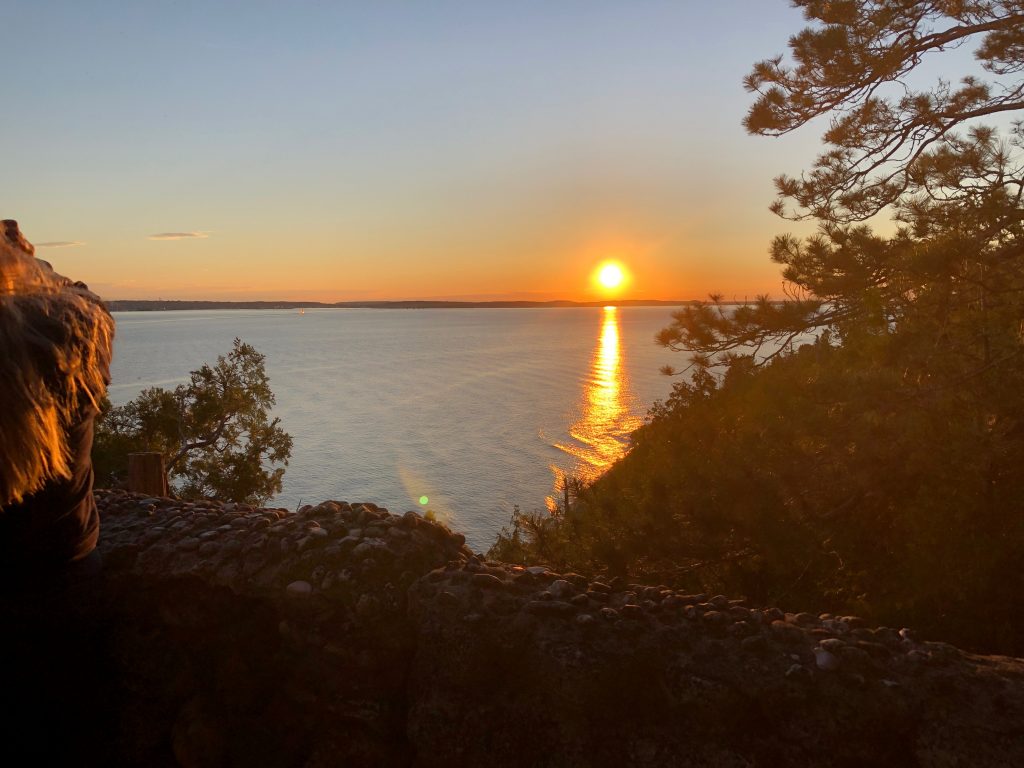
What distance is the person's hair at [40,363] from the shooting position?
1.47m

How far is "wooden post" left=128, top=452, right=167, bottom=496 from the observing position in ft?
16.3

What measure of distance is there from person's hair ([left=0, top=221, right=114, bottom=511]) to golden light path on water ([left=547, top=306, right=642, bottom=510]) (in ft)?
84.2

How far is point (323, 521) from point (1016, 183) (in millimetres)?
7652

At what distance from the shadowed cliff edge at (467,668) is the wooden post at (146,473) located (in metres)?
2.62

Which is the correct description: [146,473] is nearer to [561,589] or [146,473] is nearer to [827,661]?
[561,589]

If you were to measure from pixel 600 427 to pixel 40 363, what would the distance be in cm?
5317

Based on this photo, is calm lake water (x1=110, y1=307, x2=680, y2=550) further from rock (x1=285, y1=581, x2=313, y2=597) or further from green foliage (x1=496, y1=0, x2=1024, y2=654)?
rock (x1=285, y1=581, x2=313, y2=597)

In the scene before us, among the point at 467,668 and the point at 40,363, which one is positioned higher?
the point at 40,363

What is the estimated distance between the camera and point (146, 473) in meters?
5.00

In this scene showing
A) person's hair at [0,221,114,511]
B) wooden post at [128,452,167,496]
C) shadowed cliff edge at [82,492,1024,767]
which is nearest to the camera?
person's hair at [0,221,114,511]

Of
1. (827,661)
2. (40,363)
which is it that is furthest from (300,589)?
(827,661)

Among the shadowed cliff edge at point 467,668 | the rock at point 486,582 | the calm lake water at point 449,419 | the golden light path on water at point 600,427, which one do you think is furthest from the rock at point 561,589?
the golden light path on water at point 600,427

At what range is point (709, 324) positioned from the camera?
921 cm

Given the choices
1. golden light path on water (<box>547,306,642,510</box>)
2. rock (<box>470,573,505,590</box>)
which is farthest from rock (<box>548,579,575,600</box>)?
golden light path on water (<box>547,306,642,510</box>)
